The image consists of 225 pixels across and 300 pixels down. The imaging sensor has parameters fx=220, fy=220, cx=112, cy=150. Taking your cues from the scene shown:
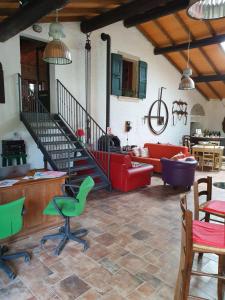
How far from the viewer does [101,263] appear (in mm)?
2445

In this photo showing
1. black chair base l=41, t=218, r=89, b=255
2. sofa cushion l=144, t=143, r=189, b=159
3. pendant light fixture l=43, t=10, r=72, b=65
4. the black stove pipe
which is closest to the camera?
black chair base l=41, t=218, r=89, b=255

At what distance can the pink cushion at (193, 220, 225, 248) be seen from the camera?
1.61 metres

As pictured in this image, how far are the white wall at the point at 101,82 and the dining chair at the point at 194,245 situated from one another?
4.30m

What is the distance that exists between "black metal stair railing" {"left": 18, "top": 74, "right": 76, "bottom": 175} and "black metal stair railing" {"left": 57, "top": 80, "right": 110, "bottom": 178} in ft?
1.72

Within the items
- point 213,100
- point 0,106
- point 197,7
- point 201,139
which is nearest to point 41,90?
point 0,106

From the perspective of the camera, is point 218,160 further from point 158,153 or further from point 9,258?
point 9,258

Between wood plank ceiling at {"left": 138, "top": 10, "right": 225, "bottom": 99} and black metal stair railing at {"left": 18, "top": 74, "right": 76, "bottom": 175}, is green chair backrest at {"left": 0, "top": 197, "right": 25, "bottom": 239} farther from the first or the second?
wood plank ceiling at {"left": 138, "top": 10, "right": 225, "bottom": 99}

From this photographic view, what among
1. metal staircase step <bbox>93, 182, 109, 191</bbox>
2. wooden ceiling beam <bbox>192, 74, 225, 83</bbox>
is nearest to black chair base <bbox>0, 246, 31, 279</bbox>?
metal staircase step <bbox>93, 182, 109, 191</bbox>

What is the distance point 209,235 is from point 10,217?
5.71ft

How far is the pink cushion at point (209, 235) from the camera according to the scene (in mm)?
1607

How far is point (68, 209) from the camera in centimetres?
269

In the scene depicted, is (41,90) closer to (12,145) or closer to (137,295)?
(12,145)

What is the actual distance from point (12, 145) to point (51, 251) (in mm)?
2835

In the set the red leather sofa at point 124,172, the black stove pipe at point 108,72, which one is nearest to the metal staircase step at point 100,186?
the red leather sofa at point 124,172
